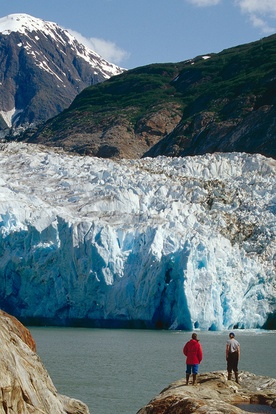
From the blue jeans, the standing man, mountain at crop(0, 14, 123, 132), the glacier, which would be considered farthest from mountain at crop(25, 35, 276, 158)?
mountain at crop(0, 14, 123, 132)

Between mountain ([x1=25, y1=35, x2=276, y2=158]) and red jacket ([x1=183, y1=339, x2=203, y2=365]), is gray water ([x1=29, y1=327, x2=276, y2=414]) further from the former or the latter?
mountain ([x1=25, y1=35, x2=276, y2=158])

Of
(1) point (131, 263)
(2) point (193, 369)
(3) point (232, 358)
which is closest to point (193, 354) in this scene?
(2) point (193, 369)

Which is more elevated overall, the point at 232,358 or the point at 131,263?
the point at 131,263

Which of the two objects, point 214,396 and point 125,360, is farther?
point 125,360

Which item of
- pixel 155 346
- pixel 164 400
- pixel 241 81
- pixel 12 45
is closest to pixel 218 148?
pixel 241 81

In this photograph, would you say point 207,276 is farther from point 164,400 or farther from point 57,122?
point 57,122

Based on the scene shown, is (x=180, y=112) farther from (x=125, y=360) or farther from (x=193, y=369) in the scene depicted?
(x=193, y=369)

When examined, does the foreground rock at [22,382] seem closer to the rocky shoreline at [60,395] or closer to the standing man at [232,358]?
the rocky shoreline at [60,395]
